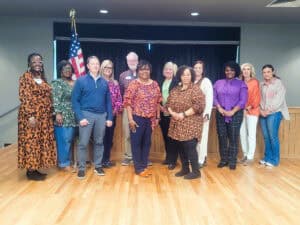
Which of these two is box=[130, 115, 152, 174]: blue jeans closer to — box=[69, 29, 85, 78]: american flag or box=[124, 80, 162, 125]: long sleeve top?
box=[124, 80, 162, 125]: long sleeve top

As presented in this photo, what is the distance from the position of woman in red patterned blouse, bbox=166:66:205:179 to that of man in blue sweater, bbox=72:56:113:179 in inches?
31.9

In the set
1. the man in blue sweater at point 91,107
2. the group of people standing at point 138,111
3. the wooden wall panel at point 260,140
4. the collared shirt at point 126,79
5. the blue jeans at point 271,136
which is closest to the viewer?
the group of people standing at point 138,111

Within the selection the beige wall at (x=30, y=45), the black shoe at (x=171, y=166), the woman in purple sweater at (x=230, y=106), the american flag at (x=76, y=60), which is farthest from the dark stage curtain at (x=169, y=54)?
the black shoe at (x=171, y=166)

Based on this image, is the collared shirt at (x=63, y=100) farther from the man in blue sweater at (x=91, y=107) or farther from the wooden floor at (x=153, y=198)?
the wooden floor at (x=153, y=198)

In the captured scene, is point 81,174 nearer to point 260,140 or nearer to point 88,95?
point 88,95

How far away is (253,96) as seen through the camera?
4871 mm

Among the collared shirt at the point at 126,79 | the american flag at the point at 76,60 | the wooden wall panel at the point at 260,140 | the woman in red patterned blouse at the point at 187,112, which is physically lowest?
the wooden wall panel at the point at 260,140

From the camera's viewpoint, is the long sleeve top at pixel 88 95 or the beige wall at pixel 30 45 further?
the beige wall at pixel 30 45

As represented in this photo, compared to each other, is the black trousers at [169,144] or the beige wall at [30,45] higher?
the beige wall at [30,45]

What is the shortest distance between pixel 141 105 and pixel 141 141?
1.54 feet

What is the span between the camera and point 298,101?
805 centimetres

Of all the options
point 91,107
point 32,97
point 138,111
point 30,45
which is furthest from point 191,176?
point 30,45

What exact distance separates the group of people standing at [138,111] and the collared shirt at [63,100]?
0.04ft

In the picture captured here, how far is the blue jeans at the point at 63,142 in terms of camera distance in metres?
4.36
